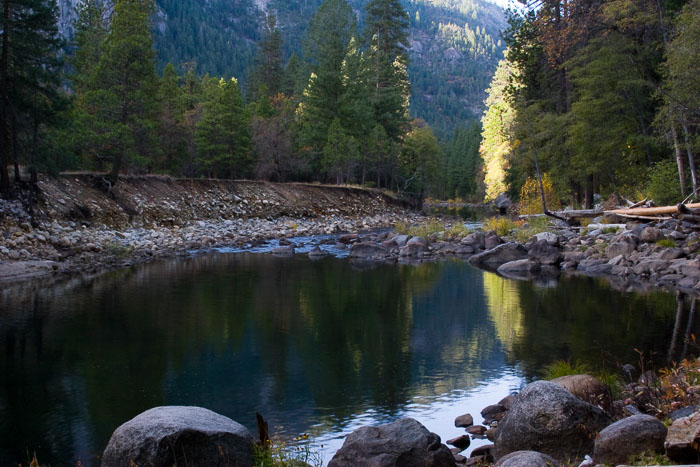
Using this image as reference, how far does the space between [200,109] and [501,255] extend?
3386cm

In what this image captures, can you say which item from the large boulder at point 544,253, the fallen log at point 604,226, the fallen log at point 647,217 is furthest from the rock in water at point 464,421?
the fallen log at point 604,226

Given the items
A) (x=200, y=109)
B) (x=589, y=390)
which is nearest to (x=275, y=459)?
(x=589, y=390)

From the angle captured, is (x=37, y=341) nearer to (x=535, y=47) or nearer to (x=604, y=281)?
(x=604, y=281)

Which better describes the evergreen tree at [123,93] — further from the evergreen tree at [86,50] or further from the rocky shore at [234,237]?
the rocky shore at [234,237]

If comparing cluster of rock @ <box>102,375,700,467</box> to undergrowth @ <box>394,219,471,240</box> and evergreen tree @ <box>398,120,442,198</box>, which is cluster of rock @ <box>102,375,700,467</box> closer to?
undergrowth @ <box>394,219,471,240</box>

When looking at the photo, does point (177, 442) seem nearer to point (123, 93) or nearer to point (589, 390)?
point (589, 390)

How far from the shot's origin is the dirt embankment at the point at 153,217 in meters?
23.5

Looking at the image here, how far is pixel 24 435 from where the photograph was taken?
26.4 ft

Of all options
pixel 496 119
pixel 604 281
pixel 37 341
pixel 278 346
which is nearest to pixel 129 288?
pixel 37 341

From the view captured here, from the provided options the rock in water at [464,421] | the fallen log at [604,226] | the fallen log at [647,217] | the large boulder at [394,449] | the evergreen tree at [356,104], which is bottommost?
the rock in water at [464,421]

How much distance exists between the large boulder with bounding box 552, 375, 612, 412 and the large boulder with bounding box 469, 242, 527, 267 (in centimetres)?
1841

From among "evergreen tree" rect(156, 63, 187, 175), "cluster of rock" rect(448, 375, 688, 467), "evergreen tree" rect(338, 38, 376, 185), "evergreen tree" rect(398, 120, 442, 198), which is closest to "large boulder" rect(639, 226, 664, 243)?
"cluster of rock" rect(448, 375, 688, 467)

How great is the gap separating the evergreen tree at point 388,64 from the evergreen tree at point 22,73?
38.8 metres

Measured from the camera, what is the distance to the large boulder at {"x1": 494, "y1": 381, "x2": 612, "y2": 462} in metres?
6.62
